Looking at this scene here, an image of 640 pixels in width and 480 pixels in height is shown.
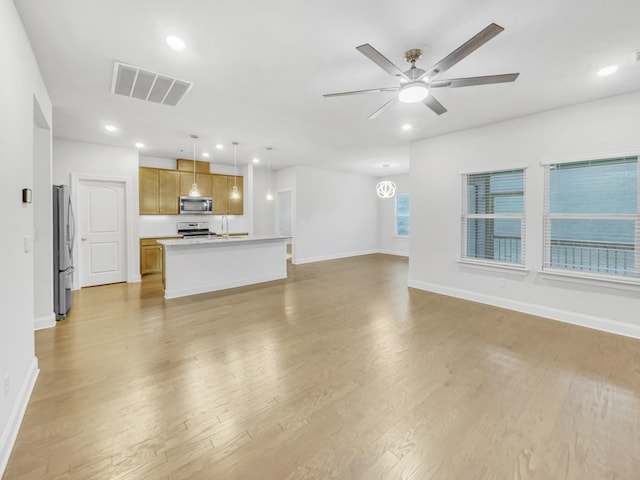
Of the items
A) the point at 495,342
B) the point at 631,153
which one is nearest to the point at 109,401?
the point at 495,342

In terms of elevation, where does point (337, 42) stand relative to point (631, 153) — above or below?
above

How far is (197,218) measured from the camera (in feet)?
24.4

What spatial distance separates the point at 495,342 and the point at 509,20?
2.94 meters

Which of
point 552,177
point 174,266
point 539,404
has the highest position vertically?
point 552,177

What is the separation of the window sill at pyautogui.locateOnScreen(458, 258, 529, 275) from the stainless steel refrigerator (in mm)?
5767

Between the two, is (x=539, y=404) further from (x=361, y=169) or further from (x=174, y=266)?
(x=361, y=169)

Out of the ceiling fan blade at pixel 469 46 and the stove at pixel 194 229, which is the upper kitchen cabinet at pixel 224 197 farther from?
the ceiling fan blade at pixel 469 46

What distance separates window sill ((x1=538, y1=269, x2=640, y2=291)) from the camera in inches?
129

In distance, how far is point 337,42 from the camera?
2.39 m

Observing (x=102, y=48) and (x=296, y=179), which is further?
(x=296, y=179)

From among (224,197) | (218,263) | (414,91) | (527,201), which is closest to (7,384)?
(414,91)

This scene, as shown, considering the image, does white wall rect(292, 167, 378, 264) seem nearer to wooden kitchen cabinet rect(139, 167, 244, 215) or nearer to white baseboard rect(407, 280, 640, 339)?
wooden kitchen cabinet rect(139, 167, 244, 215)

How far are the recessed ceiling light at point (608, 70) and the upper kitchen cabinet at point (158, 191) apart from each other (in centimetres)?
729

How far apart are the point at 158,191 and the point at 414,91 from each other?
610cm
